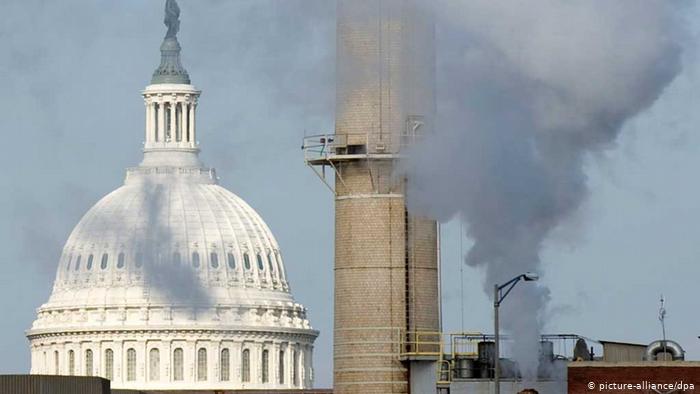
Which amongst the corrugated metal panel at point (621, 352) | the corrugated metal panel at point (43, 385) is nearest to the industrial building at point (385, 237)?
A: the corrugated metal panel at point (621, 352)

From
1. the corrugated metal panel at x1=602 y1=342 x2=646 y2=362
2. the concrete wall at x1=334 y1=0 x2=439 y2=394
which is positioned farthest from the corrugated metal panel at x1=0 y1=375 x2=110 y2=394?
the corrugated metal panel at x1=602 y1=342 x2=646 y2=362

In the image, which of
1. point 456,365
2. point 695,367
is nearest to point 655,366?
point 695,367

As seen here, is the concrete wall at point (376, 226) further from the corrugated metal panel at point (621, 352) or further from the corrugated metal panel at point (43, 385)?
the corrugated metal panel at point (43, 385)

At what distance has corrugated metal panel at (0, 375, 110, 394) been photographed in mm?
112312

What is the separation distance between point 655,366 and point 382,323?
51.8 ft

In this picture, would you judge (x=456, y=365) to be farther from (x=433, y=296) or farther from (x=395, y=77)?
(x=395, y=77)

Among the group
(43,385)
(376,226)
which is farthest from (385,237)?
(43,385)

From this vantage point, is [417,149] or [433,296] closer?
[417,149]

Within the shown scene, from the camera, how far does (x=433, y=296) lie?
134625 millimetres

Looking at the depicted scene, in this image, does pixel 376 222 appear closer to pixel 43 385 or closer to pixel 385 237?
pixel 385 237

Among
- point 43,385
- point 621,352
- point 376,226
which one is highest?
point 376,226

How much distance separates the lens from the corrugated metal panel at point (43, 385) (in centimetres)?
11231

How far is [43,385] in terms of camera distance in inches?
4476

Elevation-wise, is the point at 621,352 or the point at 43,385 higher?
the point at 621,352
